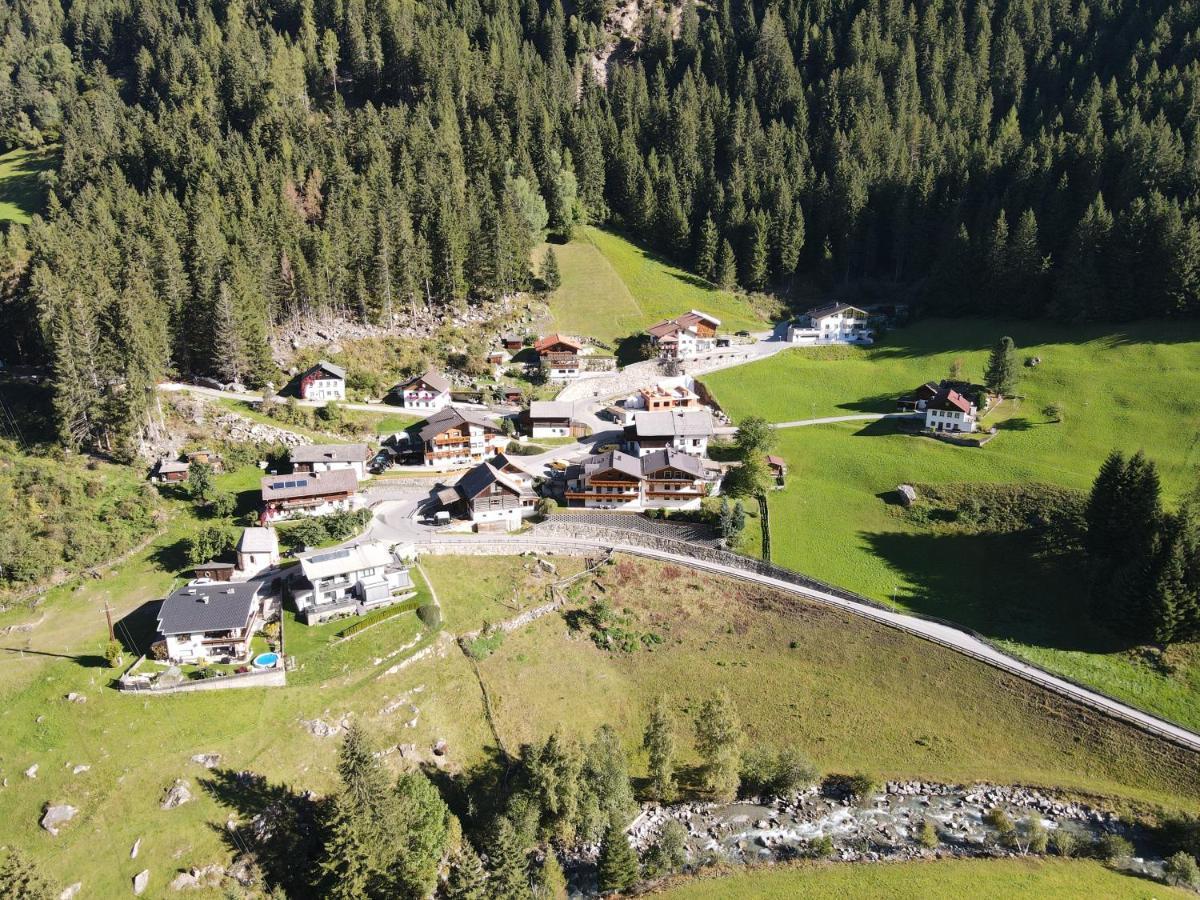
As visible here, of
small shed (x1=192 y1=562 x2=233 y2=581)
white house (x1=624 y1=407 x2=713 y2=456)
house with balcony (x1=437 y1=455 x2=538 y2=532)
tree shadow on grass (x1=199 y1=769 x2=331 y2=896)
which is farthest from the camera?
white house (x1=624 y1=407 x2=713 y2=456)

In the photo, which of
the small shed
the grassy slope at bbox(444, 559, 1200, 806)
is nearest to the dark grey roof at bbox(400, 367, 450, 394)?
the grassy slope at bbox(444, 559, 1200, 806)

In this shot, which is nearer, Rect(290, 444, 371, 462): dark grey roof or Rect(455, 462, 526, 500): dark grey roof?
Rect(455, 462, 526, 500): dark grey roof

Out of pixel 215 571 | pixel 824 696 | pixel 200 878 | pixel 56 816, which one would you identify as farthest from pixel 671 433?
pixel 56 816

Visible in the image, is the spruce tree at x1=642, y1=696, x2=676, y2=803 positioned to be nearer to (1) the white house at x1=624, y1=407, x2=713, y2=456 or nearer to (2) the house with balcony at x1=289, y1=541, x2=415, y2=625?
(2) the house with balcony at x1=289, y1=541, x2=415, y2=625

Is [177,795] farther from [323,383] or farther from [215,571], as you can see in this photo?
[323,383]

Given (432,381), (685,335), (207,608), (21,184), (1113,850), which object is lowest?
(1113,850)

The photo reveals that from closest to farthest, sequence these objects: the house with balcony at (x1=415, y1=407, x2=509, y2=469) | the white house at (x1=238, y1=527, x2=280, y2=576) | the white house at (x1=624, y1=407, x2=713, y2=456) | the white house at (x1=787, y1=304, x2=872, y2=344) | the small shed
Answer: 1. the small shed
2. the white house at (x1=238, y1=527, x2=280, y2=576)
3. the house with balcony at (x1=415, y1=407, x2=509, y2=469)
4. the white house at (x1=624, y1=407, x2=713, y2=456)
5. the white house at (x1=787, y1=304, x2=872, y2=344)

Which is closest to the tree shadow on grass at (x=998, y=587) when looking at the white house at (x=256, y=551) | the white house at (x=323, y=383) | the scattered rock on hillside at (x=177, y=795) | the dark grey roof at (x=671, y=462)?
the dark grey roof at (x=671, y=462)

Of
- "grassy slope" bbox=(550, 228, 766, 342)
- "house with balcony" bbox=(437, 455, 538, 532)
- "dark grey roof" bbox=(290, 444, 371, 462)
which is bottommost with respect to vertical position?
"house with balcony" bbox=(437, 455, 538, 532)
